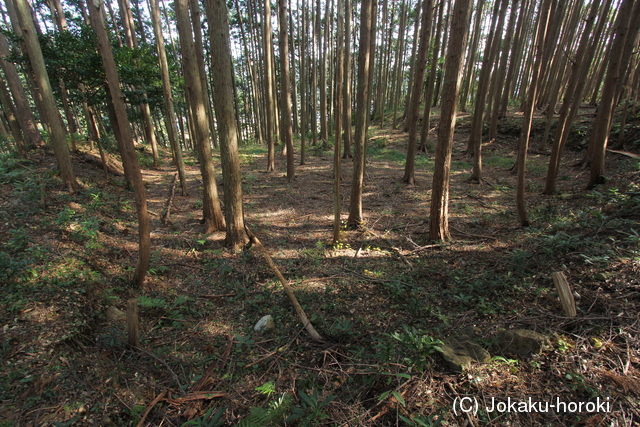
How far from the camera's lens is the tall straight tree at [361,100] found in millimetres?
6156

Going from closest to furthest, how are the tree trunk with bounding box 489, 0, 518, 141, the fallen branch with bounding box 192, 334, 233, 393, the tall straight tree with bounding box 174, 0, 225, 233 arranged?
the fallen branch with bounding box 192, 334, 233, 393 → the tall straight tree with bounding box 174, 0, 225, 233 → the tree trunk with bounding box 489, 0, 518, 141

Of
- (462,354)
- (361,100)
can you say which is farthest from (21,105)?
(462,354)

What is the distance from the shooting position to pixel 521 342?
9.89ft

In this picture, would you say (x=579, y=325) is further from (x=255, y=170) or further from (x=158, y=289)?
(x=255, y=170)

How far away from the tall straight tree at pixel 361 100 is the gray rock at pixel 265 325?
4.00 meters

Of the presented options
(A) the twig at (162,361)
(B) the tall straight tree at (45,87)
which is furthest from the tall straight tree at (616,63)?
(B) the tall straight tree at (45,87)

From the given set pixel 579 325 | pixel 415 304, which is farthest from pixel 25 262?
pixel 579 325

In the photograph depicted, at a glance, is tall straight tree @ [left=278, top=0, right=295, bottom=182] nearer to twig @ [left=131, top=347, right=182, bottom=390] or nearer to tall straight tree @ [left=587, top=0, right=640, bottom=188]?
twig @ [left=131, top=347, right=182, bottom=390]

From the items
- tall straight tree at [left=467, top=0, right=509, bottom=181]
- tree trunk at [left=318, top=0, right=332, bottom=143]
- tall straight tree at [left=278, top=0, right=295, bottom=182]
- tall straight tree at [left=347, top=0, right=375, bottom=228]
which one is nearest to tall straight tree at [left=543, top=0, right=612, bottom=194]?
tall straight tree at [left=467, top=0, right=509, bottom=181]

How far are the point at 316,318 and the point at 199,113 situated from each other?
585cm

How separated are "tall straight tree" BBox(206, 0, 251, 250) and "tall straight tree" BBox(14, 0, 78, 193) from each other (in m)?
5.42

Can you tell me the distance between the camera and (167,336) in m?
4.09

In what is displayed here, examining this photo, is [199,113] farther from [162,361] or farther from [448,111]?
[448,111]

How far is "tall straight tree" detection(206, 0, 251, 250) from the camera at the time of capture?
18.3ft
